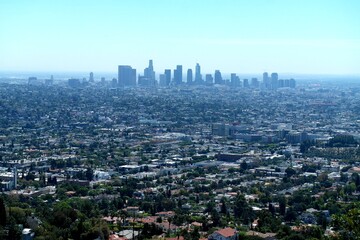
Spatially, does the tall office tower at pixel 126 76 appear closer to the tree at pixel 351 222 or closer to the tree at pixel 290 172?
the tree at pixel 290 172

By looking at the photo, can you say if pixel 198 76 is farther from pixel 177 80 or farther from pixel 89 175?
pixel 89 175

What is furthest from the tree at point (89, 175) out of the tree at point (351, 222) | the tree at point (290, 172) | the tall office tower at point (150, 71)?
the tall office tower at point (150, 71)

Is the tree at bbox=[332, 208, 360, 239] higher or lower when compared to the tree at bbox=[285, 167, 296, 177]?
higher

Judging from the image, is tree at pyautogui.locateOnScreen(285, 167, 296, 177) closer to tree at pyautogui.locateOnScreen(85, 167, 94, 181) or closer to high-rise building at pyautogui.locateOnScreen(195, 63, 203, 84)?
tree at pyautogui.locateOnScreen(85, 167, 94, 181)

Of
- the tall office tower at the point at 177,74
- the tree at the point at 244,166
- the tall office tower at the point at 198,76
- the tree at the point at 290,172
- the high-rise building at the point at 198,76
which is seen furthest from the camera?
the high-rise building at the point at 198,76

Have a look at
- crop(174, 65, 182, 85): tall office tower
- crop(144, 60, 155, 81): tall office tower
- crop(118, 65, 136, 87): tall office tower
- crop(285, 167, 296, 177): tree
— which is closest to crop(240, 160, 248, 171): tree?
crop(285, 167, 296, 177): tree

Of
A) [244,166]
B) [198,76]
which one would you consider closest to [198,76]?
[198,76]

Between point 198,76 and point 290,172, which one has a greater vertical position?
point 290,172

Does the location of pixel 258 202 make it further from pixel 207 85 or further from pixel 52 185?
pixel 207 85
